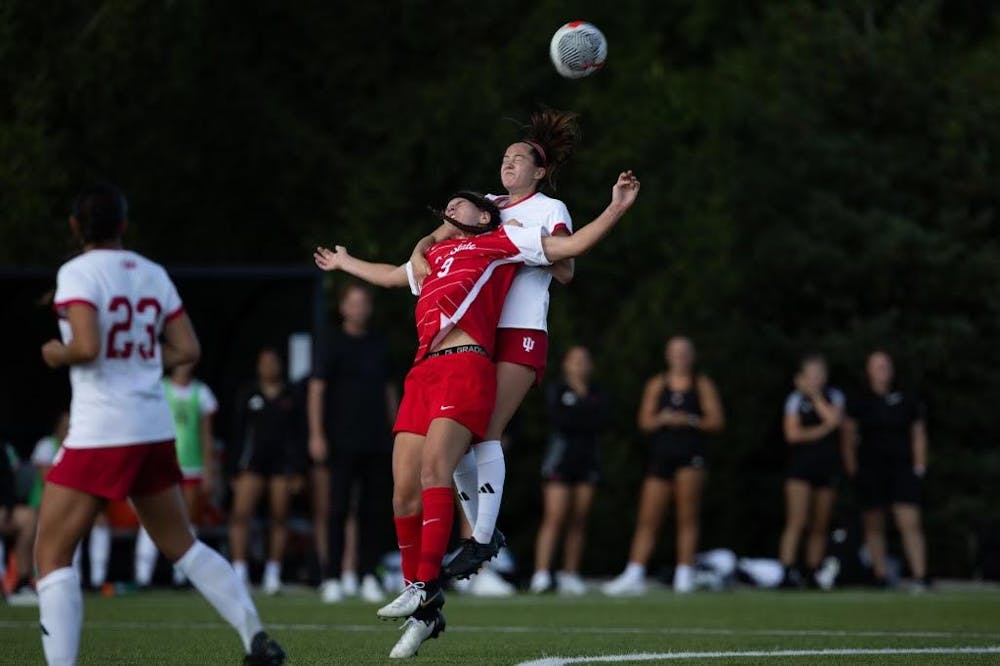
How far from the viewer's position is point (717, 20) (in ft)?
82.3

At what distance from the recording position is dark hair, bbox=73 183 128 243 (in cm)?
646

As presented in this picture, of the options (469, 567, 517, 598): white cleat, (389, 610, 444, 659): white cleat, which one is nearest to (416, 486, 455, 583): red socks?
(389, 610, 444, 659): white cleat

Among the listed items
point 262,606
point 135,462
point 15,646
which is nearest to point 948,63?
point 262,606

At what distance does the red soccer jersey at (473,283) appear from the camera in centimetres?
819

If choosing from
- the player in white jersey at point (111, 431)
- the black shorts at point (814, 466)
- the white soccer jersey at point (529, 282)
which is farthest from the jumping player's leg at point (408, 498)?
the black shorts at point (814, 466)

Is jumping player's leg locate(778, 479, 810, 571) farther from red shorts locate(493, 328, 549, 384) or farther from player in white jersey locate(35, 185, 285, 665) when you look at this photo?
player in white jersey locate(35, 185, 285, 665)

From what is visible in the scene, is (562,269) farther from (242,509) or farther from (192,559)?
(242,509)

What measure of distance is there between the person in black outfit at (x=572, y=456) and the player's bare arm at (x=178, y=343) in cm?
964

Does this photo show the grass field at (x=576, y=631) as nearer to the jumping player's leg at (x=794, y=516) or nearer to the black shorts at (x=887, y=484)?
the jumping player's leg at (x=794, y=516)

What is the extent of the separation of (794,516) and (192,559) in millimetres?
11384

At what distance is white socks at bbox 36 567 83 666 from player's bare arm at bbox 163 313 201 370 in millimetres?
839

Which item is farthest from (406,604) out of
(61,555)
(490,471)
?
(61,555)

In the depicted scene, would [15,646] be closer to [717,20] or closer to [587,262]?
[587,262]

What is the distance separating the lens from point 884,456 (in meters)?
17.3
